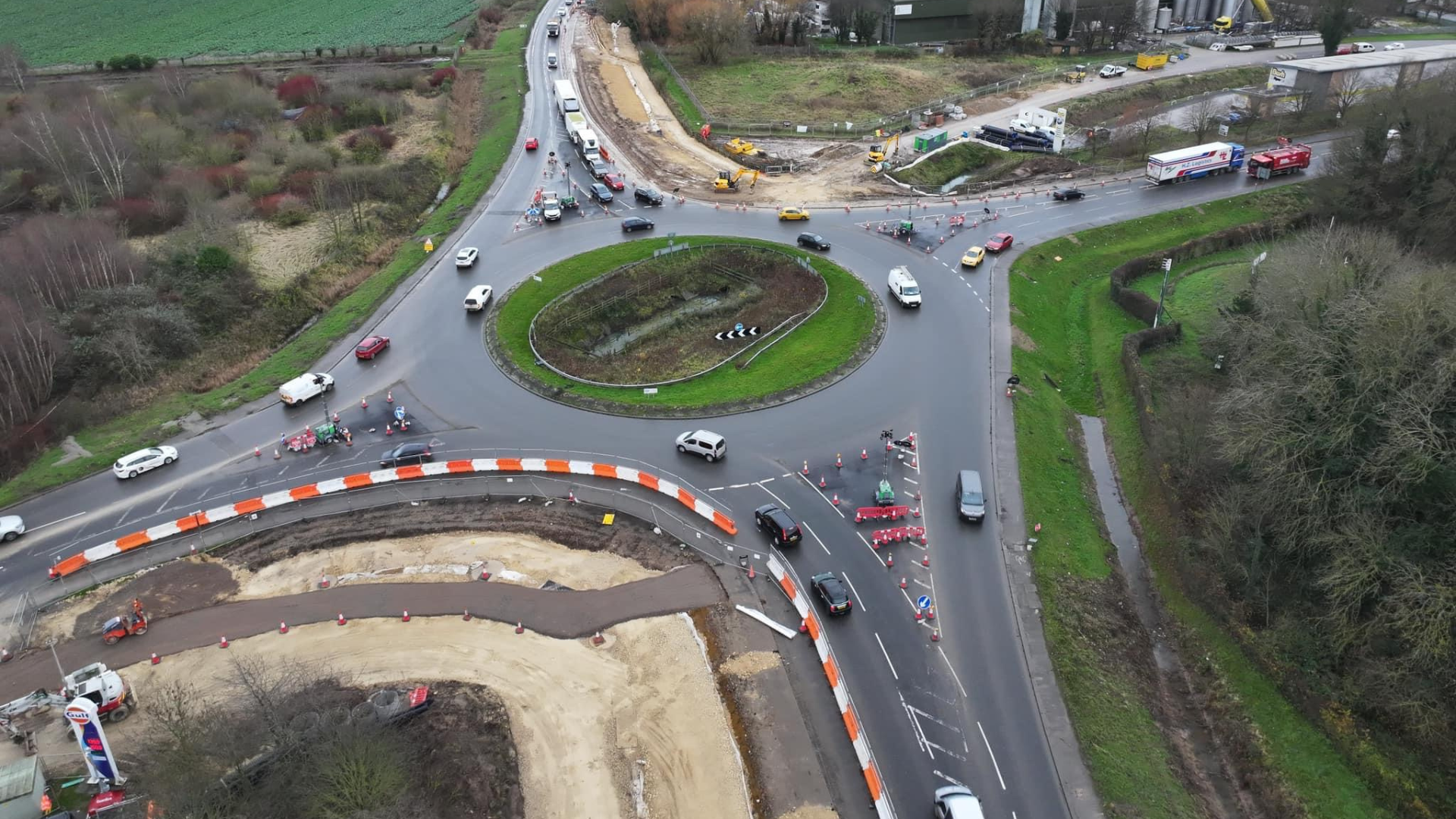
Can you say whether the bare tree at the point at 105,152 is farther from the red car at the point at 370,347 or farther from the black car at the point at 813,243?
the black car at the point at 813,243

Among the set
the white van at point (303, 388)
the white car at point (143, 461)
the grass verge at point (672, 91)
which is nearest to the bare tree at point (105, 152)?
the white van at point (303, 388)

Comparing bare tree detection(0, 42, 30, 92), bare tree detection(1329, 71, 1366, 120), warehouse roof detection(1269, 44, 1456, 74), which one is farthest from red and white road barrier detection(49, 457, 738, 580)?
warehouse roof detection(1269, 44, 1456, 74)

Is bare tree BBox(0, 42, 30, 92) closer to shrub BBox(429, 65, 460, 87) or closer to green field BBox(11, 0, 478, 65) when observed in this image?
green field BBox(11, 0, 478, 65)

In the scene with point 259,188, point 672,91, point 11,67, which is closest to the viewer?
point 259,188

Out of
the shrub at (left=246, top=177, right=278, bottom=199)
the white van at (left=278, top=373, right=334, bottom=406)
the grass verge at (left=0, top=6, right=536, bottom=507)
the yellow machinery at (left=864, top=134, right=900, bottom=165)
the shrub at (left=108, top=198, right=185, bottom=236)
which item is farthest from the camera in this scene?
the yellow machinery at (left=864, top=134, right=900, bottom=165)

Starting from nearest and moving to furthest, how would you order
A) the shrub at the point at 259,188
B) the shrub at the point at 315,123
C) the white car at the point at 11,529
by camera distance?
the white car at the point at 11,529
the shrub at the point at 259,188
the shrub at the point at 315,123

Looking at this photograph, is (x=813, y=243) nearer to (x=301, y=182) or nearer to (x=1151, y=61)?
(x=301, y=182)

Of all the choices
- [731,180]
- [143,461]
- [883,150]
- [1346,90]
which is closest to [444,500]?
[143,461]
